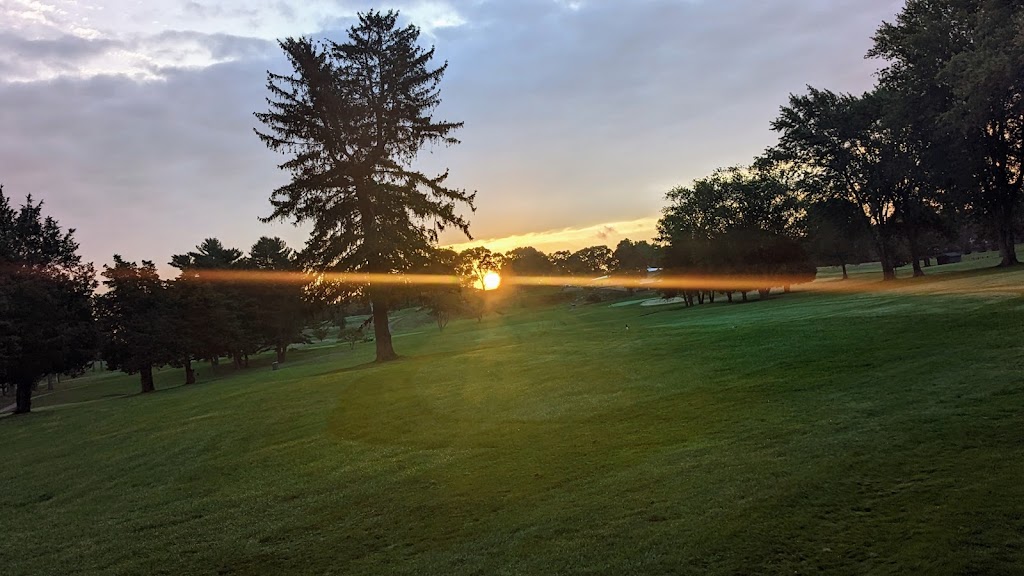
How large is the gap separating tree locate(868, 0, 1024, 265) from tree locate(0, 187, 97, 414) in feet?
165

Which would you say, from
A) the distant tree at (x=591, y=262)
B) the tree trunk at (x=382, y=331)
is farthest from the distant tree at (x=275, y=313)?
the distant tree at (x=591, y=262)

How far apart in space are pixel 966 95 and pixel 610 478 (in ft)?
105

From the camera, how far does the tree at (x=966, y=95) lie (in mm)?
26641

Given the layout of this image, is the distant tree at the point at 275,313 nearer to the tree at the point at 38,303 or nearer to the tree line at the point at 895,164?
the tree at the point at 38,303

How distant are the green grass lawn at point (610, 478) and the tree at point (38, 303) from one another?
23104 millimetres

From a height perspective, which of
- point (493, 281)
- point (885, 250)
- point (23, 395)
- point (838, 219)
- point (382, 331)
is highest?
point (493, 281)

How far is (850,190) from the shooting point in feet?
159

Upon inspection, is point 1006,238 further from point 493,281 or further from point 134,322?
point 493,281

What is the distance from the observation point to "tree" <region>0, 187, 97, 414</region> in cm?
3272

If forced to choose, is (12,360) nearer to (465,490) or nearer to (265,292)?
(265,292)

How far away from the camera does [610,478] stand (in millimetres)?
6820

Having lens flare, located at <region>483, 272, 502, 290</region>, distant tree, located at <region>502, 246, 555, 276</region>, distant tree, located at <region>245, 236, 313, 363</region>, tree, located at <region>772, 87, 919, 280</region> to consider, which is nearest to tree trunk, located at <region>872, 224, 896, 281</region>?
tree, located at <region>772, 87, 919, 280</region>

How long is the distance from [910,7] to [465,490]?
49.4 m

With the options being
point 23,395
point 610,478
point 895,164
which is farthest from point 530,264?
point 610,478
